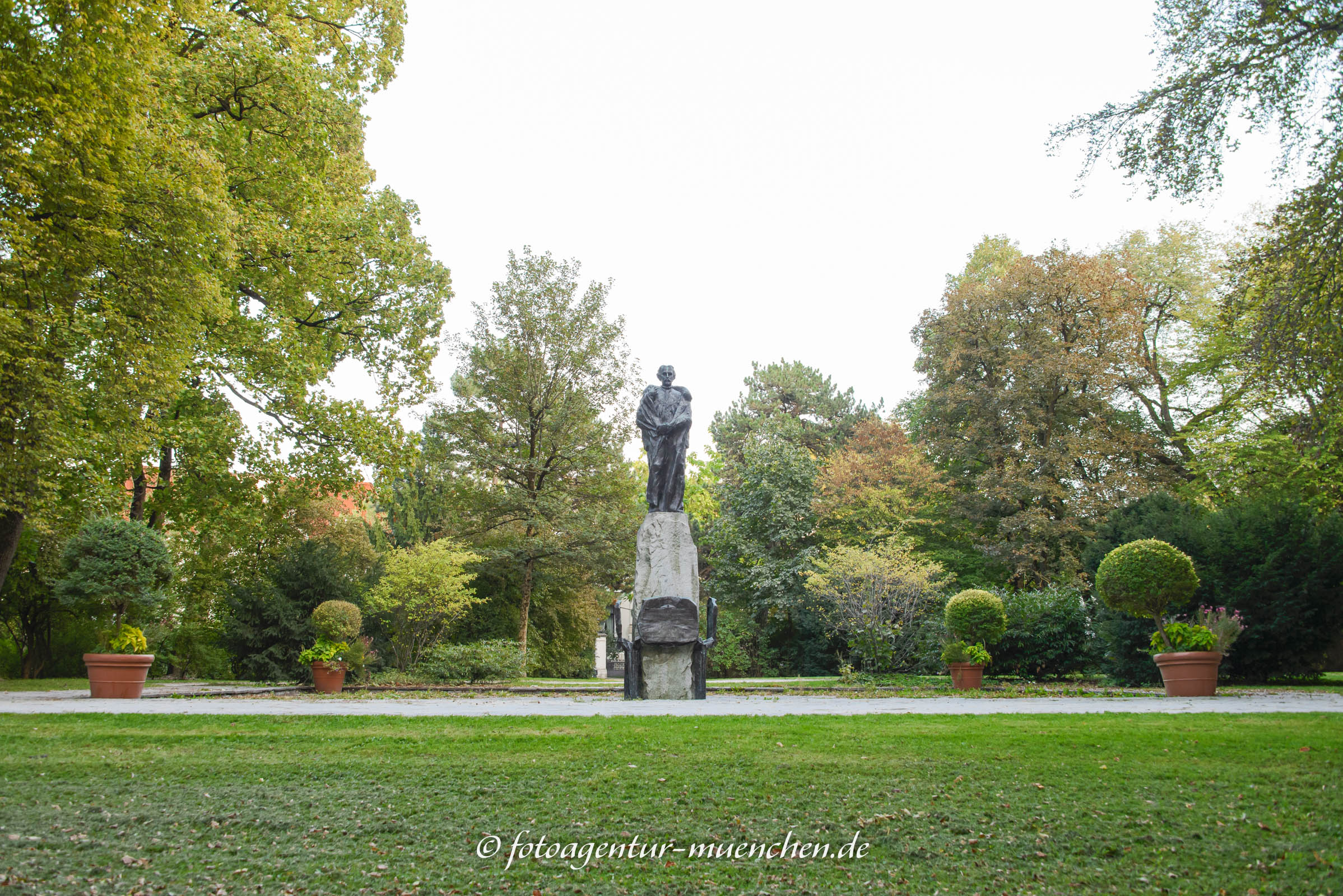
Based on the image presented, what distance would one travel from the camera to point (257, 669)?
1633cm

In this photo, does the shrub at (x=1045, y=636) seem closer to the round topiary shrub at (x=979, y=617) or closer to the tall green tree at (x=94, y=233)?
the round topiary shrub at (x=979, y=617)

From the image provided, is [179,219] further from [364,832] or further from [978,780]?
[978,780]

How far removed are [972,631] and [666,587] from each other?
5.91 metres

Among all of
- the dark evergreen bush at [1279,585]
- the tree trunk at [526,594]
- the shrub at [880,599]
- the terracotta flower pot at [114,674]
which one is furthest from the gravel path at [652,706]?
the tree trunk at [526,594]

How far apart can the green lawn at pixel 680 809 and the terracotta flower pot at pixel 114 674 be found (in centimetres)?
508

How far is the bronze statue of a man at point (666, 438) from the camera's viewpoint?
434 inches

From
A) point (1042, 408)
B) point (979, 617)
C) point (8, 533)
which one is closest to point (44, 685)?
point (8, 533)

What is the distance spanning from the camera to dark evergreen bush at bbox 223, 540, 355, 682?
16.2 meters

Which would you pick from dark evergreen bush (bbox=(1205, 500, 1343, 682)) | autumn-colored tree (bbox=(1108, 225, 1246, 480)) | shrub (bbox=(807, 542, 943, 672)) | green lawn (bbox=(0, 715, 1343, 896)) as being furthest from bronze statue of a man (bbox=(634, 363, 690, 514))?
autumn-colored tree (bbox=(1108, 225, 1246, 480))

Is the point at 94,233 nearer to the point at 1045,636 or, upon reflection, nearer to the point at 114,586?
the point at 114,586

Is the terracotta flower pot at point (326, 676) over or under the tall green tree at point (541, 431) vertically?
under

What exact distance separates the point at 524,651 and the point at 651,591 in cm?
1083

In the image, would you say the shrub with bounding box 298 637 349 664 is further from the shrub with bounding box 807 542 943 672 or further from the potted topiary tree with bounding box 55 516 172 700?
the shrub with bounding box 807 542 943 672

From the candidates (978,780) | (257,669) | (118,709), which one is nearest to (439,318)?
(257,669)
